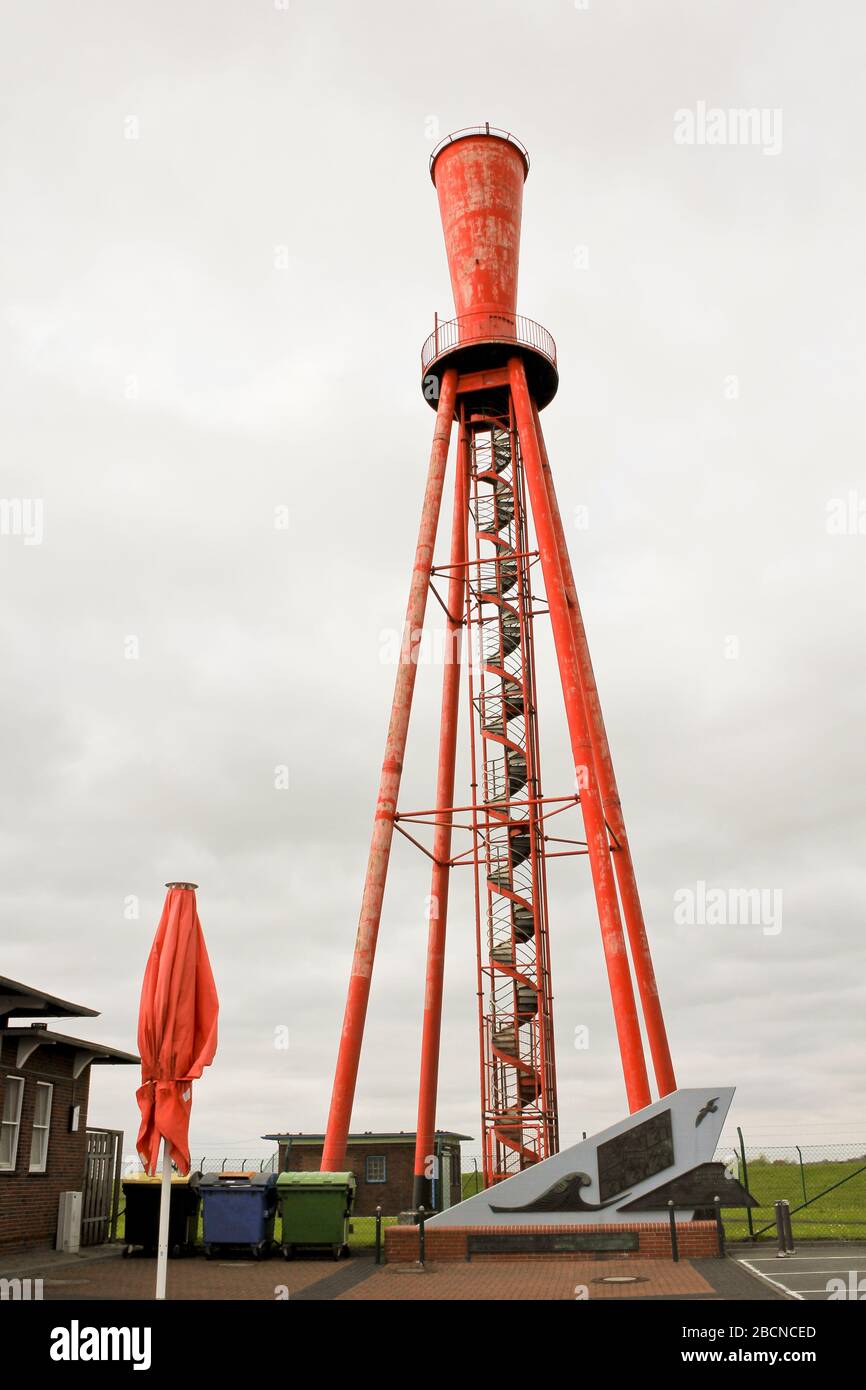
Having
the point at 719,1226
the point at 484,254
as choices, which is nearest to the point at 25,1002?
the point at 719,1226

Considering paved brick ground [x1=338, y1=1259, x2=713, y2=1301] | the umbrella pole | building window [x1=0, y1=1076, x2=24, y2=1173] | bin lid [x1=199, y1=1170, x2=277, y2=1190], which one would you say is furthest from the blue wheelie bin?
the umbrella pole

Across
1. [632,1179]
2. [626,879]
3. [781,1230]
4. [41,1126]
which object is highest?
[626,879]

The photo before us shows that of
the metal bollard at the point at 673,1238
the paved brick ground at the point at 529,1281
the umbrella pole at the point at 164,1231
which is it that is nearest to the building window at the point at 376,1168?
the paved brick ground at the point at 529,1281

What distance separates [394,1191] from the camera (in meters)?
35.1

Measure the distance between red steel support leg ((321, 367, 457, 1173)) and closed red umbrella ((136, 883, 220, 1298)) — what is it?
8435 millimetres

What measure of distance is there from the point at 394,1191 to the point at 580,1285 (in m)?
23.3

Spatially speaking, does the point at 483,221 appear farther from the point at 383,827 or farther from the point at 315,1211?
the point at 315,1211

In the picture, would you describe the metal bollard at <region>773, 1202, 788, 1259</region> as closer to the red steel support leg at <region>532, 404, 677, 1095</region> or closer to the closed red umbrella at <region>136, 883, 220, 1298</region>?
the red steel support leg at <region>532, 404, 677, 1095</region>

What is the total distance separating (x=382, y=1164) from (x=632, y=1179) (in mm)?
20965

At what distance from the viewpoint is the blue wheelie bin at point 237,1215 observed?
58.3ft

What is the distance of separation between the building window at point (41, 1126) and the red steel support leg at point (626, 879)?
10.8 meters

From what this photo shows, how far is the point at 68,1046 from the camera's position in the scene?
66.2 ft

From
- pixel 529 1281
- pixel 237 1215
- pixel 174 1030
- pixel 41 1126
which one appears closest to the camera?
pixel 174 1030
